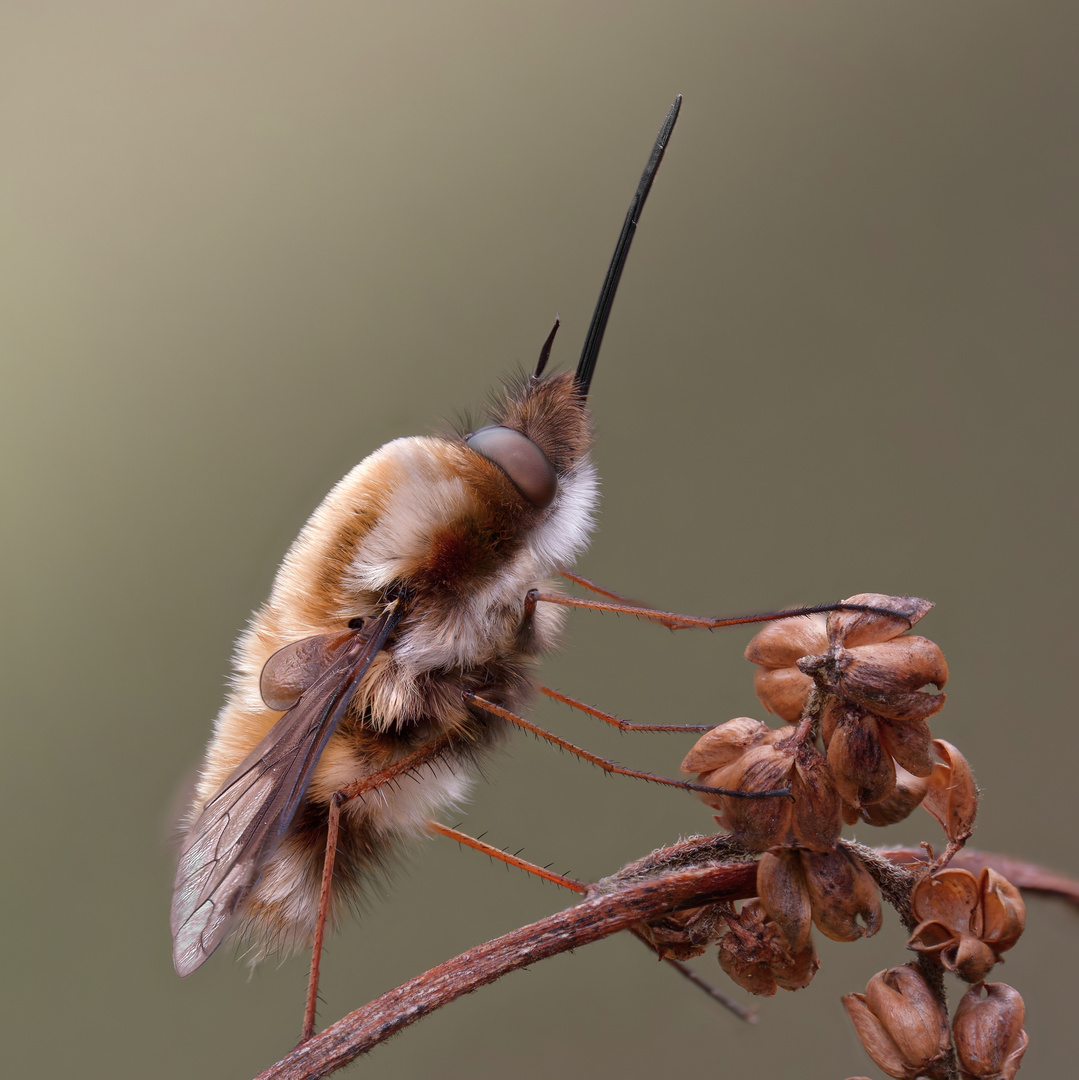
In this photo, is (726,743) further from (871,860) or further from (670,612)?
(670,612)

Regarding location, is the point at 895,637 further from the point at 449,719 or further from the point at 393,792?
the point at 393,792

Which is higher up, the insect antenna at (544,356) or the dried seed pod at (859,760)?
the insect antenna at (544,356)

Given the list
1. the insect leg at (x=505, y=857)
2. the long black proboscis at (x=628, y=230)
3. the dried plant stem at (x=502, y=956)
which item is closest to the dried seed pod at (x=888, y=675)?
the dried plant stem at (x=502, y=956)

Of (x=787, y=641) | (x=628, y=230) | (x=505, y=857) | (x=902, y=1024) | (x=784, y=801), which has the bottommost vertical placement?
(x=505, y=857)

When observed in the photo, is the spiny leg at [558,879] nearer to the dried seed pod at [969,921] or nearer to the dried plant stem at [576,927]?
the dried plant stem at [576,927]

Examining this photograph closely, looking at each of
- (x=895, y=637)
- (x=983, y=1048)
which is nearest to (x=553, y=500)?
(x=895, y=637)

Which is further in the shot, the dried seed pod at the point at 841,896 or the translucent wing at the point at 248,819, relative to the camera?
the translucent wing at the point at 248,819

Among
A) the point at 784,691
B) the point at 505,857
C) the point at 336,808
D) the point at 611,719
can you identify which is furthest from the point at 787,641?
the point at 336,808
